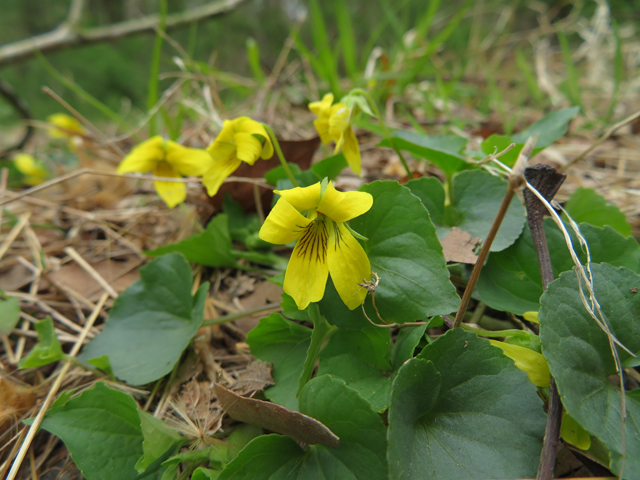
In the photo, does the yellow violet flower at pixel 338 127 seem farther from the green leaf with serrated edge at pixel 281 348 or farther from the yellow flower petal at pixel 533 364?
the yellow flower petal at pixel 533 364

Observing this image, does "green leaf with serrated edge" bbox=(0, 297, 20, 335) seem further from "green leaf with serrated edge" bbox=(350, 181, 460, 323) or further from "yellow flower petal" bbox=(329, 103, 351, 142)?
"yellow flower petal" bbox=(329, 103, 351, 142)

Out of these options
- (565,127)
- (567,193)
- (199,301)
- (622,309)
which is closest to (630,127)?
(567,193)

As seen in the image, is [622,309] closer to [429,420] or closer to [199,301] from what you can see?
[429,420]

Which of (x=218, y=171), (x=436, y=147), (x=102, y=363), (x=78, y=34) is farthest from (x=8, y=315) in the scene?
(x=78, y=34)

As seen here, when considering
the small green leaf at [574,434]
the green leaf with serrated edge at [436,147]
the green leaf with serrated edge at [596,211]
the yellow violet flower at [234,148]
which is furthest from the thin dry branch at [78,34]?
the small green leaf at [574,434]

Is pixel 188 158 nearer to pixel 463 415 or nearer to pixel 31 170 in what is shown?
→ pixel 463 415
